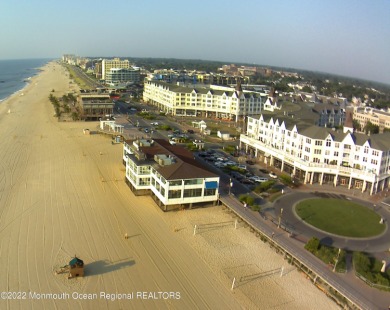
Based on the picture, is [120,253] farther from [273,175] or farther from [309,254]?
[273,175]

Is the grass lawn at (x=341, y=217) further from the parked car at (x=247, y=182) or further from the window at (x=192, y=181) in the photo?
the window at (x=192, y=181)

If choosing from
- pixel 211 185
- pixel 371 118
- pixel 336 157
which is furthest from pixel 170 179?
pixel 371 118

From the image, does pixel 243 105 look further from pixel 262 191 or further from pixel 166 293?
pixel 166 293

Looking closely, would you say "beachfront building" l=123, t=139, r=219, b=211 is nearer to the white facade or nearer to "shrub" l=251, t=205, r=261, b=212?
"shrub" l=251, t=205, r=261, b=212

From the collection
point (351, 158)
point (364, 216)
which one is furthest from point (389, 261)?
point (351, 158)

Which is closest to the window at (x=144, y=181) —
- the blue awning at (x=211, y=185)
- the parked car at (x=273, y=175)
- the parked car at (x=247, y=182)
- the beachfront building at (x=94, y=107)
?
the blue awning at (x=211, y=185)

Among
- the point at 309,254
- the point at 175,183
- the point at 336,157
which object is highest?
the point at 336,157
